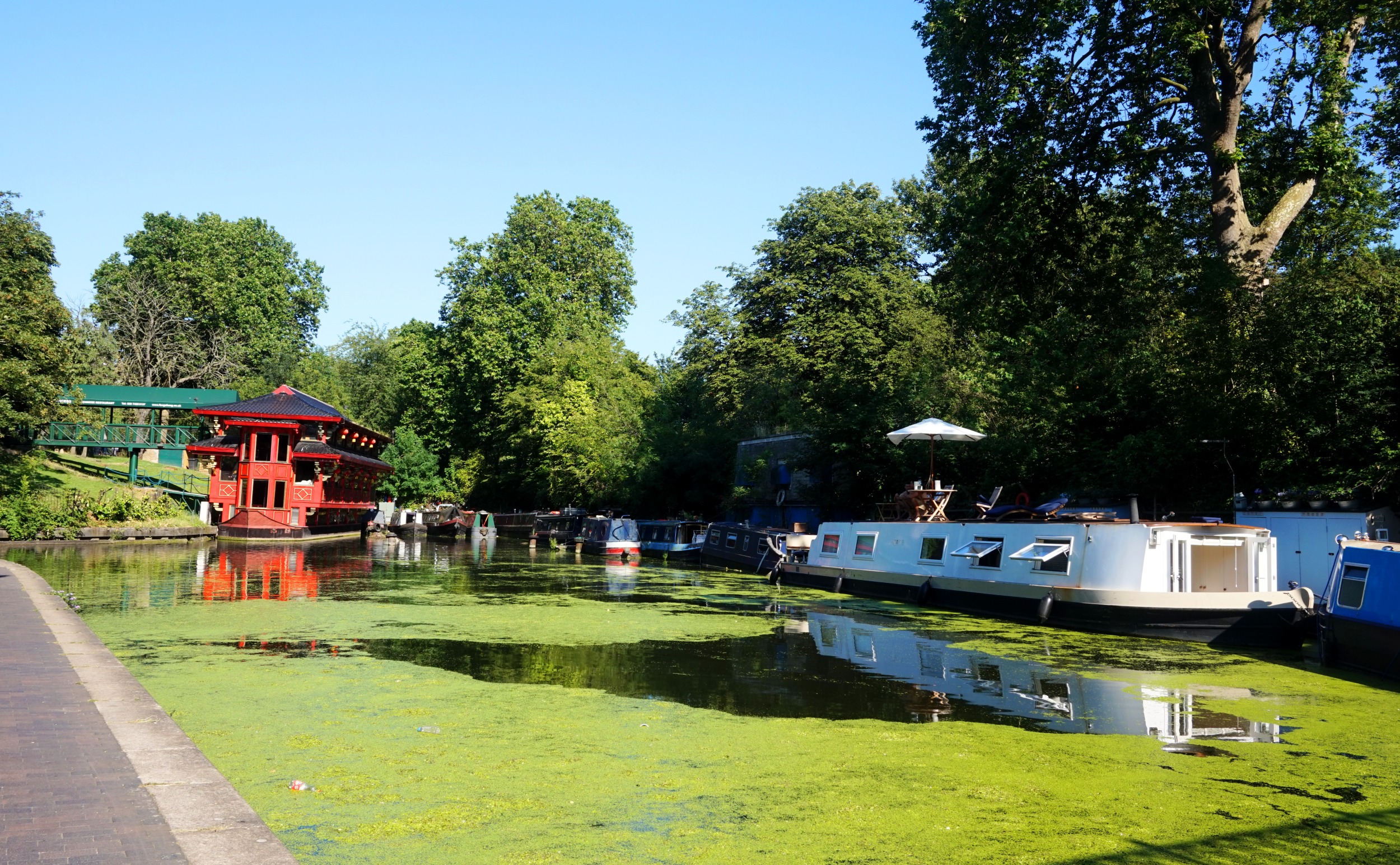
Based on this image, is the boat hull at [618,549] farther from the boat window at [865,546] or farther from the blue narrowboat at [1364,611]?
the blue narrowboat at [1364,611]

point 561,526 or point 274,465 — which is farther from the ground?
point 274,465

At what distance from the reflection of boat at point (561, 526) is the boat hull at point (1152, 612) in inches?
1208

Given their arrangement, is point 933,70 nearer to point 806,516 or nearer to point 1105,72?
point 1105,72

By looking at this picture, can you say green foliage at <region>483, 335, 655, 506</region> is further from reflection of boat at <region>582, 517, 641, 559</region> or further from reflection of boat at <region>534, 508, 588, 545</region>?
reflection of boat at <region>582, 517, 641, 559</region>

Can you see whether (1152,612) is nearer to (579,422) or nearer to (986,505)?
(986,505)

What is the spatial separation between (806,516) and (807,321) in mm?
11788

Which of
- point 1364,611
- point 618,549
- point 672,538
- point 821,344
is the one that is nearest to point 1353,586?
point 1364,611

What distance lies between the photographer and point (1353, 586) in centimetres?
1492

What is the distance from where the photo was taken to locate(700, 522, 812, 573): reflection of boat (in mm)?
32188

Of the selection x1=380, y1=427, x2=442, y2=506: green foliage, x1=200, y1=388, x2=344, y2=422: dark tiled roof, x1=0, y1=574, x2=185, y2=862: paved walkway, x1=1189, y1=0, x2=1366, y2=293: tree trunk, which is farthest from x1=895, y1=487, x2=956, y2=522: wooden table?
x1=380, y1=427, x2=442, y2=506: green foliage

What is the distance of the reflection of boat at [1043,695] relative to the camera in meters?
10.6

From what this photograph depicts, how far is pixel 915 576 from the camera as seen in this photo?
23594mm

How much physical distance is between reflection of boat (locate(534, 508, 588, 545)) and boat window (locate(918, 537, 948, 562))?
2751 centimetres

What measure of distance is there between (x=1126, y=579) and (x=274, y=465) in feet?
141
